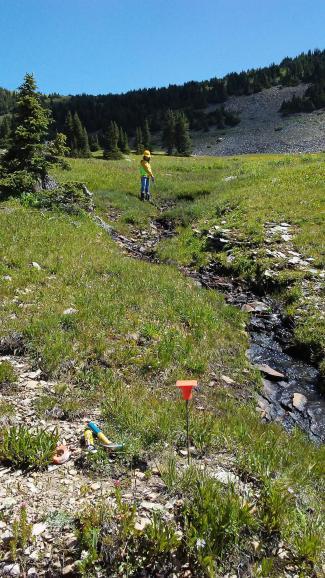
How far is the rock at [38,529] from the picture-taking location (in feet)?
13.4

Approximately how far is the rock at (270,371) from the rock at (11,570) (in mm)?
6686

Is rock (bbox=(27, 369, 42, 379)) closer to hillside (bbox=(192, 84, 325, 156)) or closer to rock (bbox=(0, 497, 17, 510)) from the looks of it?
rock (bbox=(0, 497, 17, 510))

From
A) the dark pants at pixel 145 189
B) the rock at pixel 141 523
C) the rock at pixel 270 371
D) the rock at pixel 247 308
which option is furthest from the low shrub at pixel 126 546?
the dark pants at pixel 145 189

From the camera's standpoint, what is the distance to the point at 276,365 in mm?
9859

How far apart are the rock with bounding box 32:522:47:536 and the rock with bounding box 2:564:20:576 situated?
343 millimetres

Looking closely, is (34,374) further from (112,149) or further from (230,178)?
(112,149)

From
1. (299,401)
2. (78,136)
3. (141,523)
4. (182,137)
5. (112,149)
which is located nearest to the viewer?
(141,523)

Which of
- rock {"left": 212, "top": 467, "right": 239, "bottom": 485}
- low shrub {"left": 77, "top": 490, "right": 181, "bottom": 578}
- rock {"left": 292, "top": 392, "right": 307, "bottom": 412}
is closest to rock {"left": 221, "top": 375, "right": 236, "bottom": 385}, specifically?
rock {"left": 292, "top": 392, "right": 307, "bottom": 412}

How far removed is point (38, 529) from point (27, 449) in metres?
1.12

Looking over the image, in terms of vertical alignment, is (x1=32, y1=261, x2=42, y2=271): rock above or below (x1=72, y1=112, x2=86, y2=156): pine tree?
below

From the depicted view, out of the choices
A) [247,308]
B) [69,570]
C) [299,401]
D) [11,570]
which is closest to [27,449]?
[11,570]

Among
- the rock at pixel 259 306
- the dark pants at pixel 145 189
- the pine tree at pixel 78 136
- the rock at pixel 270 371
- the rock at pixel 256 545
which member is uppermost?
the pine tree at pixel 78 136

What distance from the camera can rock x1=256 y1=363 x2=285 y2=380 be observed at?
9.25 m

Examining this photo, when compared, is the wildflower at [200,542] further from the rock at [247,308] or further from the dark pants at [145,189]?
the dark pants at [145,189]
